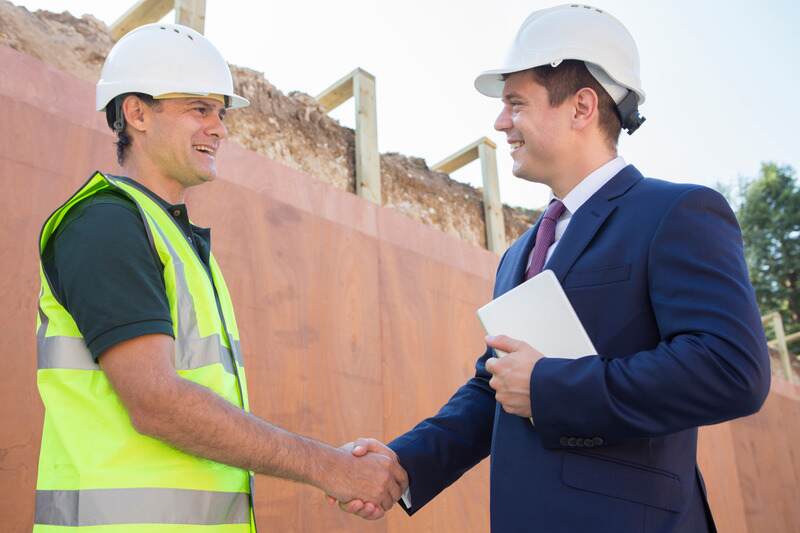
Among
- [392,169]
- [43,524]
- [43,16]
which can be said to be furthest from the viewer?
[392,169]

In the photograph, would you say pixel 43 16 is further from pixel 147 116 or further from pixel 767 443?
pixel 767 443

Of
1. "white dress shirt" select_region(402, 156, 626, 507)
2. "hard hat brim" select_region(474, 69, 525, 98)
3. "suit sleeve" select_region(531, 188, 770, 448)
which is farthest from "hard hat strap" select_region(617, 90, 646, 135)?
"suit sleeve" select_region(531, 188, 770, 448)

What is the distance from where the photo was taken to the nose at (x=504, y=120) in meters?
2.48

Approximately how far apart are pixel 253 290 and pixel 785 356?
420 inches

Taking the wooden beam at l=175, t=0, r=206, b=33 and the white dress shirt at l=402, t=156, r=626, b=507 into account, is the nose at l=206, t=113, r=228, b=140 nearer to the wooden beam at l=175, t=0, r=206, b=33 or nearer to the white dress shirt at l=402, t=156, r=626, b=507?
the white dress shirt at l=402, t=156, r=626, b=507

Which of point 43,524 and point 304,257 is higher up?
point 304,257

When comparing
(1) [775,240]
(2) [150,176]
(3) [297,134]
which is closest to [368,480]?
(2) [150,176]

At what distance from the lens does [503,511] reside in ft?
6.57

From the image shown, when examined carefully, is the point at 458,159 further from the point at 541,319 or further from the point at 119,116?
the point at 541,319

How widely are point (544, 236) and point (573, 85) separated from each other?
0.47m

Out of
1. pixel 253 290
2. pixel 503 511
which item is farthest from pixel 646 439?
pixel 253 290

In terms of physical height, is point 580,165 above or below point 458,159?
below

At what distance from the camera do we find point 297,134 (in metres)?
5.27

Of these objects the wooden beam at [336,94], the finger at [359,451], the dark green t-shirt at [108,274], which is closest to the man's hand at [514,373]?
the finger at [359,451]
